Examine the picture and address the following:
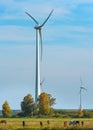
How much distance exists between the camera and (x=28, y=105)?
14000cm

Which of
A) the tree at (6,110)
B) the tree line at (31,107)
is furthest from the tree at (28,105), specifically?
the tree at (6,110)

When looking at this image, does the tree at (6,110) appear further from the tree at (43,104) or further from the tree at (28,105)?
the tree at (43,104)

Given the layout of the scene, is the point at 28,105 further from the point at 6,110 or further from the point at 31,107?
the point at 6,110

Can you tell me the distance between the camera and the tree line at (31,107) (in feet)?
453

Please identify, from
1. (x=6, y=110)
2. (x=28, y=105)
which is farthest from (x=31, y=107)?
(x=6, y=110)

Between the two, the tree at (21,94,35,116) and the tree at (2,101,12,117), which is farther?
the tree at (21,94,35,116)

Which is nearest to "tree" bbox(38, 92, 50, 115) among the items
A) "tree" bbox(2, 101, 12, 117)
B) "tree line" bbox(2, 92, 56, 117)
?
"tree line" bbox(2, 92, 56, 117)

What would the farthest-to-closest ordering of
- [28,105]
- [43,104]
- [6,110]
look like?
1. [6,110]
2. [28,105]
3. [43,104]

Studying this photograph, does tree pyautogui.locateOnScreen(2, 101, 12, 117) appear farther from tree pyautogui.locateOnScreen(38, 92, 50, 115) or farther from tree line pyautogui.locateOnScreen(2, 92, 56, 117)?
tree pyautogui.locateOnScreen(38, 92, 50, 115)

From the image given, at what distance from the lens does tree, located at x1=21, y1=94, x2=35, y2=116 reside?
14000cm

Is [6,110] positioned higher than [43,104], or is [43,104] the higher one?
[43,104]

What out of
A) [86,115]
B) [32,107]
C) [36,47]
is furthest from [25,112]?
[36,47]

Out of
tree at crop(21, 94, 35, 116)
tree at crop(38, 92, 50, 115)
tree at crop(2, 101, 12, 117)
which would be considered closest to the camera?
tree at crop(38, 92, 50, 115)

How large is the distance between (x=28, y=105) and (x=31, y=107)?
934 millimetres
